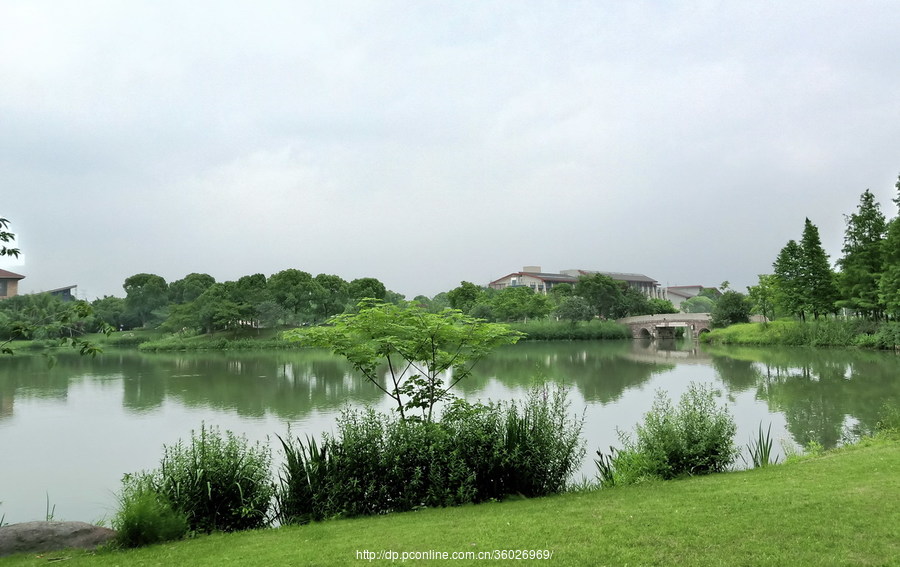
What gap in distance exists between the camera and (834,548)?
3.57 meters

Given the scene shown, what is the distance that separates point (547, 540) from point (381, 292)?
52377 millimetres

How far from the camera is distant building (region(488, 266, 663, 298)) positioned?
95250mm

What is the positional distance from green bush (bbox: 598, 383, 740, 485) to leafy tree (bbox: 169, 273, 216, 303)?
5908cm

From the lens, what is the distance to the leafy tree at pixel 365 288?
52312 mm

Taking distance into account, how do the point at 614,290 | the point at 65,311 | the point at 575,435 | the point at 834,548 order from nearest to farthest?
the point at 834,548 < the point at 65,311 < the point at 575,435 < the point at 614,290

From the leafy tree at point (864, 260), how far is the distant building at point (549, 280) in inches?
2108

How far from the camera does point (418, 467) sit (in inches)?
217

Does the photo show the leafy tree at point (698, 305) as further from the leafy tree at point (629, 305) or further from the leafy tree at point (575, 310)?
the leafy tree at point (575, 310)

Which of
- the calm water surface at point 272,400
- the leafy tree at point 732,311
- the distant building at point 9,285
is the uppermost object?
the distant building at point 9,285

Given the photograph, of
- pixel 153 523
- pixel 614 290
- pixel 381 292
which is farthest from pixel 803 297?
pixel 153 523

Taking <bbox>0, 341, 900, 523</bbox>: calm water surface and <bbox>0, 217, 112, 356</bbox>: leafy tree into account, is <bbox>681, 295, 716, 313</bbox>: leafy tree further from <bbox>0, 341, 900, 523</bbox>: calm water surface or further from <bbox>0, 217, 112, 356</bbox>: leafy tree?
<bbox>0, 217, 112, 356</bbox>: leafy tree

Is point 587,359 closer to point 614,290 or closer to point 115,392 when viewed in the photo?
point 115,392

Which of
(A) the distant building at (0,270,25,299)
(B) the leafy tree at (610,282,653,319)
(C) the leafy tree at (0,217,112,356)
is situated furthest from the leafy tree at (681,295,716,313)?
(C) the leafy tree at (0,217,112,356)

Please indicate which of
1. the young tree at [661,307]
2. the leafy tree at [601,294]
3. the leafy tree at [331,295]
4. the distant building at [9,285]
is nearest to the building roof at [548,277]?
the young tree at [661,307]
